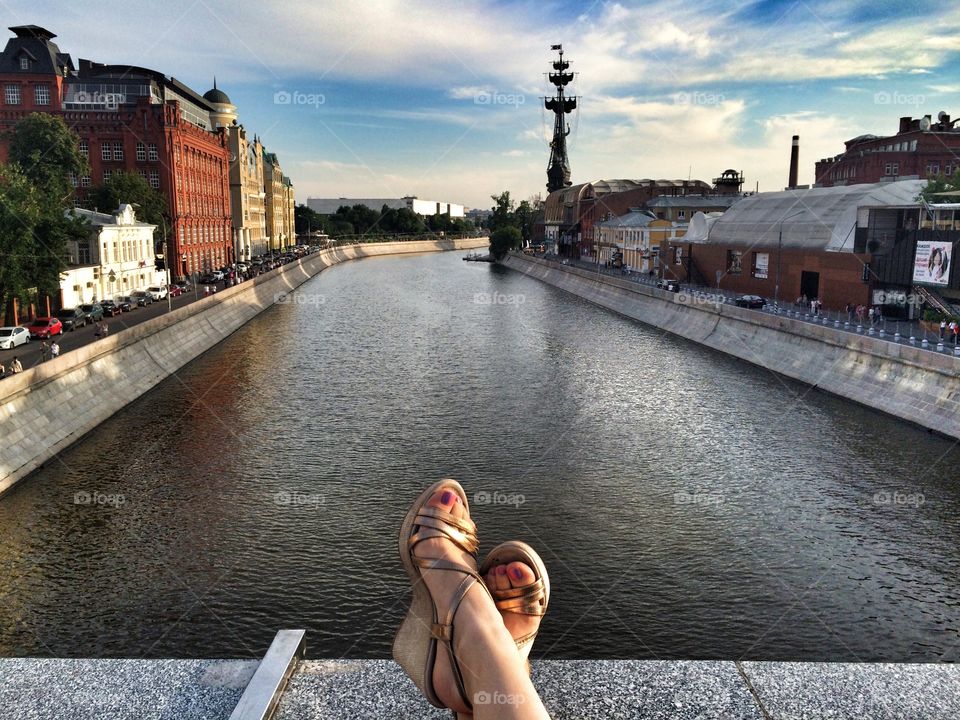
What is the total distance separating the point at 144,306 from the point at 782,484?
58.0m

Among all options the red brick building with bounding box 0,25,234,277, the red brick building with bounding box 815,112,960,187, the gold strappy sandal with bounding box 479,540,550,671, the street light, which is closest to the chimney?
the red brick building with bounding box 815,112,960,187

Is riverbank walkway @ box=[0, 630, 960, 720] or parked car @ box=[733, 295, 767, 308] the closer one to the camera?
riverbank walkway @ box=[0, 630, 960, 720]

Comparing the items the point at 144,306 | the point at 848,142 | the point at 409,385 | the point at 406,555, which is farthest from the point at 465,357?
the point at 848,142

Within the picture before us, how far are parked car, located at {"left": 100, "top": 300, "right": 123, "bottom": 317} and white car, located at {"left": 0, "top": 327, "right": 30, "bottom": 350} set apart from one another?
43.3 feet

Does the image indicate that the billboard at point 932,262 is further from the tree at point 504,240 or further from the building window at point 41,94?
the tree at point 504,240

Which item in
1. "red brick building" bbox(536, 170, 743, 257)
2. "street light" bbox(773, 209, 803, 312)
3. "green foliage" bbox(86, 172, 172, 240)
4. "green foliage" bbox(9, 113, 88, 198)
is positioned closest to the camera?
"street light" bbox(773, 209, 803, 312)

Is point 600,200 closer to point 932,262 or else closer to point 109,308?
point 932,262

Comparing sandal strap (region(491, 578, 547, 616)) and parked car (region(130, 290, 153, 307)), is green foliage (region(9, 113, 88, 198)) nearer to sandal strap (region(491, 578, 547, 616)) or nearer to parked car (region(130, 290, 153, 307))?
parked car (region(130, 290, 153, 307))

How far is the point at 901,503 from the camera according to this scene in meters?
30.2

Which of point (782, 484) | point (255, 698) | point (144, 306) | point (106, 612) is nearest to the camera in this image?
point (255, 698)

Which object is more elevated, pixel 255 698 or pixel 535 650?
pixel 255 698

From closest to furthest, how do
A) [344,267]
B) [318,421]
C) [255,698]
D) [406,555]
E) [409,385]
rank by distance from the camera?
[406,555], [255,698], [318,421], [409,385], [344,267]

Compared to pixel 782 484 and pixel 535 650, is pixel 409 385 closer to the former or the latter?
pixel 782 484

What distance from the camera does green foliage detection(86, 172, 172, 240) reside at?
8225 centimetres
